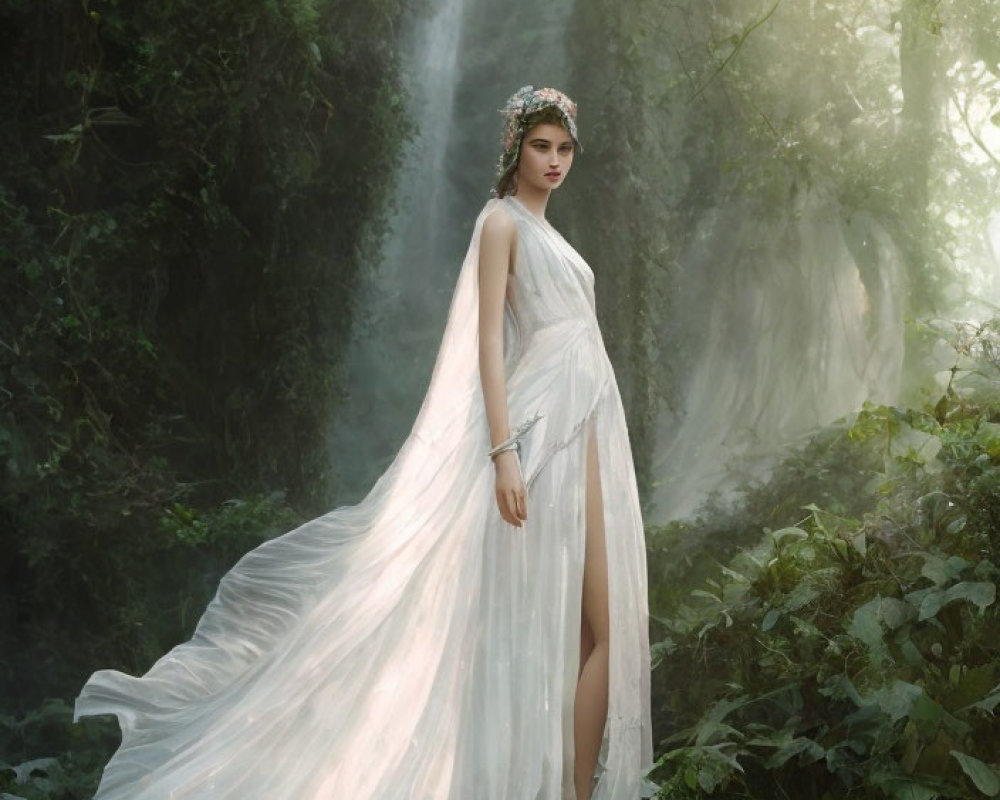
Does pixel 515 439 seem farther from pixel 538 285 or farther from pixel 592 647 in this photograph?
pixel 592 647

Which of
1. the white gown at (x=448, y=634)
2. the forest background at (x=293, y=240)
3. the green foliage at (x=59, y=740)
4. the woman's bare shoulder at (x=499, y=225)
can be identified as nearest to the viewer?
the white gown at (x=448, y=634)

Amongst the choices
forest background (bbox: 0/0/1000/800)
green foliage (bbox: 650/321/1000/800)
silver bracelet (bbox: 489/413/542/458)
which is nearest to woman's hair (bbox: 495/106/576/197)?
silver bracelet (bbox: 489/413/542/458)

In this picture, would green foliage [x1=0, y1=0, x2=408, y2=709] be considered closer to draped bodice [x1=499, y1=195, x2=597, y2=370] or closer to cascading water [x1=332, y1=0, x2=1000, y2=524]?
cascading water [x1=332, y1=0, x2=1000, y2=524]

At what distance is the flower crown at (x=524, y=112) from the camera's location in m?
3.17

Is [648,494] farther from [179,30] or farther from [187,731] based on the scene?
[187,731]

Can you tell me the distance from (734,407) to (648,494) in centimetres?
58

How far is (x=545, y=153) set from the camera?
3.21m

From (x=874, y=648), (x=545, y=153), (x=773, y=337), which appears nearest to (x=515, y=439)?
(x=545, y=153)

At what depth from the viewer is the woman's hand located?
9.86ft

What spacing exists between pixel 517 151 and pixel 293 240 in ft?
10.3

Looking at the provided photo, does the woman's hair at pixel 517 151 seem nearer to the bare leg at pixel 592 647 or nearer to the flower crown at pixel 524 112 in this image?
the flower crown at pixel 524 112

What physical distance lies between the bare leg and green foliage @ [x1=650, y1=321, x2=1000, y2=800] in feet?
0.66

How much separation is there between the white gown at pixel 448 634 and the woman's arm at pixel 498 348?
0.06m

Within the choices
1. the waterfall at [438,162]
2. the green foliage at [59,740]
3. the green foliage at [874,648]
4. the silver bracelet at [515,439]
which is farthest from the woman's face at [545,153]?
the waterfall at [438,162]
